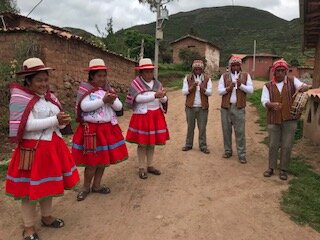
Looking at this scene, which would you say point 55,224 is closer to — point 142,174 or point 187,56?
point 142,174

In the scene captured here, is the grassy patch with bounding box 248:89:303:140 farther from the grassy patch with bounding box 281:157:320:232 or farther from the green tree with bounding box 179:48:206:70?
the green tree with bounding box 179:48:206:70

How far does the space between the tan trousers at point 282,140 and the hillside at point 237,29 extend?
53755mm

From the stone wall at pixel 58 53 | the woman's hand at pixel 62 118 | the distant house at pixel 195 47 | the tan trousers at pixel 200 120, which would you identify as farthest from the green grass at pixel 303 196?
the distant house at pixel 195 47

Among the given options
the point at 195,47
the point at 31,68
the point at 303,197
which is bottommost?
the point at 303,197

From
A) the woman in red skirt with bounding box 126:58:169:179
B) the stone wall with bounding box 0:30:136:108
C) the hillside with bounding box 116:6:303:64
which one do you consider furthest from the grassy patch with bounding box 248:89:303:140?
the hillside with bounding box 116:6:303:64

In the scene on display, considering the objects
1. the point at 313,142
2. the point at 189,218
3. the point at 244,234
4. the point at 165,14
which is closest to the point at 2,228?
the point at 189,218

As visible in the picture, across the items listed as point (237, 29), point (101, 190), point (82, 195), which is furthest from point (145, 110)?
point (237, 29)

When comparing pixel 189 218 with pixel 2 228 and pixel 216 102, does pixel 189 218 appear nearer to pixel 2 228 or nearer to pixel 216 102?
pixel 2 228

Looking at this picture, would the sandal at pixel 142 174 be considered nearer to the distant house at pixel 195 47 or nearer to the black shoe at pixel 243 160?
the black shoe at pixel 243 160

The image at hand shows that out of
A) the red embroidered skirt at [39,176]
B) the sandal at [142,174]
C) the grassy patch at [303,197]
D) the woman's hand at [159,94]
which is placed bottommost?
the grassy patch at [303,197]

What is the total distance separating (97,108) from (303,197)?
307 cm

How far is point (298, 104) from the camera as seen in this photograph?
234 inches

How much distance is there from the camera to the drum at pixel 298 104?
593 centimetres

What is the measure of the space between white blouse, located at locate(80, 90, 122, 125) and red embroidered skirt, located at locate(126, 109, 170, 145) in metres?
0.84
